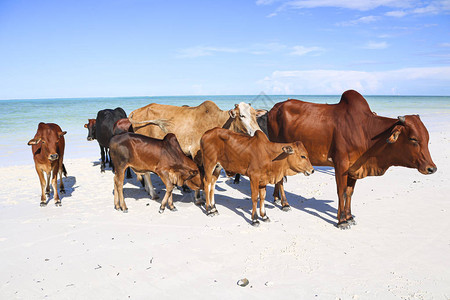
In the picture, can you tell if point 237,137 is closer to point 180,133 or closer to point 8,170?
point 180,133

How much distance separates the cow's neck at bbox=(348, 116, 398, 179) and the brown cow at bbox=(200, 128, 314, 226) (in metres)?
0.91

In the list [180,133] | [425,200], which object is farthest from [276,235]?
[425,200]

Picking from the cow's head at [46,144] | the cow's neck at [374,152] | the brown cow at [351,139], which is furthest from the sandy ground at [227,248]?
the cow's head at [46,144]

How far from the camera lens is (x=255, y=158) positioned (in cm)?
692

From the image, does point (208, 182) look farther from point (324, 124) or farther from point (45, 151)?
point (45, 151)

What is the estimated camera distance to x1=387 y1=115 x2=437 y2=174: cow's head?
593 centimetres

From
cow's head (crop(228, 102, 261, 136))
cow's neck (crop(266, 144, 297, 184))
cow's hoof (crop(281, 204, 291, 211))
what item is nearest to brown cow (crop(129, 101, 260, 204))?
cow's head (crop(228, 102, 261, 136))

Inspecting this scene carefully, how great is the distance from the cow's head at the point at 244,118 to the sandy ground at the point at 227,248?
1792 millimetres

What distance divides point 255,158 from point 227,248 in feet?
5.95

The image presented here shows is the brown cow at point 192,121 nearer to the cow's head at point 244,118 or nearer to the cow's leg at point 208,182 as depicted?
the cow's head at point 244,118

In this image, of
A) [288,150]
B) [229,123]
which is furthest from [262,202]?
[229,123]

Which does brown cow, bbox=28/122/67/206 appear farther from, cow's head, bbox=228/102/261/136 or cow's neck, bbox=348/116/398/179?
cow's neck, bbox=348/116/398/179

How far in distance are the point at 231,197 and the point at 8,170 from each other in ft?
27.1

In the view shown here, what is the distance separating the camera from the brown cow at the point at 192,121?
8.25m
